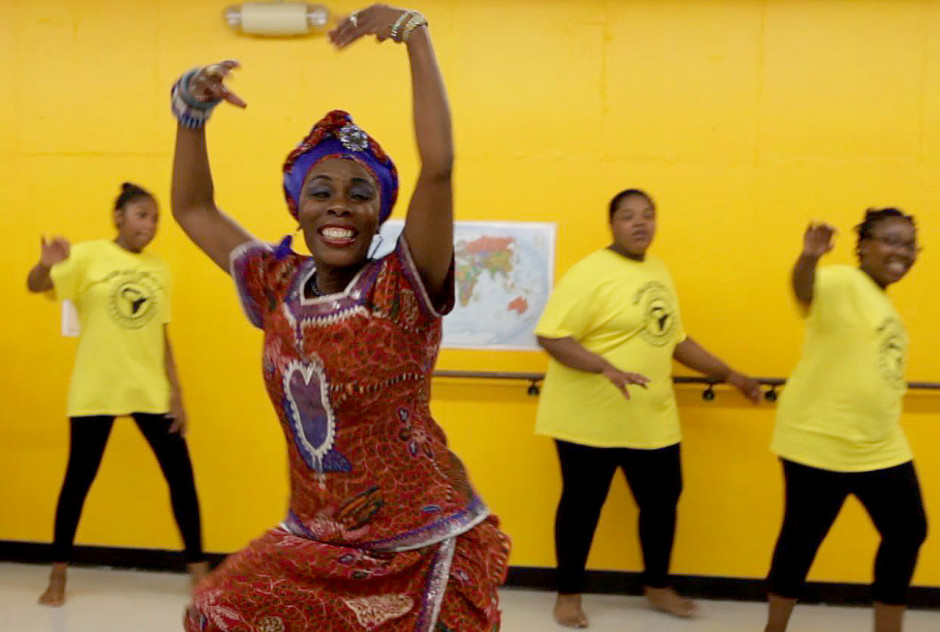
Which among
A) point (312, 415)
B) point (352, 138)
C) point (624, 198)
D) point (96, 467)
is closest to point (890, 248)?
point (624, 198)

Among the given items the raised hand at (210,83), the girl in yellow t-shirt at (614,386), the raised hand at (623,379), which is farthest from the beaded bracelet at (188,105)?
the girl in yellow t-shirt at (614,386)

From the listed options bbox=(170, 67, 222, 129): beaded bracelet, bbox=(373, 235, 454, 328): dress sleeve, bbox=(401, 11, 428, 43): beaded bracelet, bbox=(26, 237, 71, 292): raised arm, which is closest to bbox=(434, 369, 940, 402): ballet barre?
bbox=(26, 237, 71, 292): raised arm

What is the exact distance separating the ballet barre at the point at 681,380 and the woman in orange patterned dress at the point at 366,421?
2.48m

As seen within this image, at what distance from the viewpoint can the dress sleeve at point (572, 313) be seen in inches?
150

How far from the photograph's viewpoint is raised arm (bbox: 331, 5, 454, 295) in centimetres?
163

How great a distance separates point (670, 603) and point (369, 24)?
120 inches

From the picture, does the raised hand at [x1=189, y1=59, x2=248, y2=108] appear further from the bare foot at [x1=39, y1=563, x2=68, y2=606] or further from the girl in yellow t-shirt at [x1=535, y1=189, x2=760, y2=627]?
the bare foot at [x1=39, y1=563, x2=68, y2=606]

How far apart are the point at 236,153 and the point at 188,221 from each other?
2.50 m

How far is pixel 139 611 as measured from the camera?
3.99 meters

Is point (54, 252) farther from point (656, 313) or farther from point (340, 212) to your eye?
point (340, 212)

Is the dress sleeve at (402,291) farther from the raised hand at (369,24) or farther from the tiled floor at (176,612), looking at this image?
the tiled floor at (176,612)

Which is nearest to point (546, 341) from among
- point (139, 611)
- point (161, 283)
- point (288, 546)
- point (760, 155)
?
point (760, 155)

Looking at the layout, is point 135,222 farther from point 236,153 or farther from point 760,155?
point 760,155

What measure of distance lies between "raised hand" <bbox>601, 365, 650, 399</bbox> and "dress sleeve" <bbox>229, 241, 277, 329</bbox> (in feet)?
5.90
